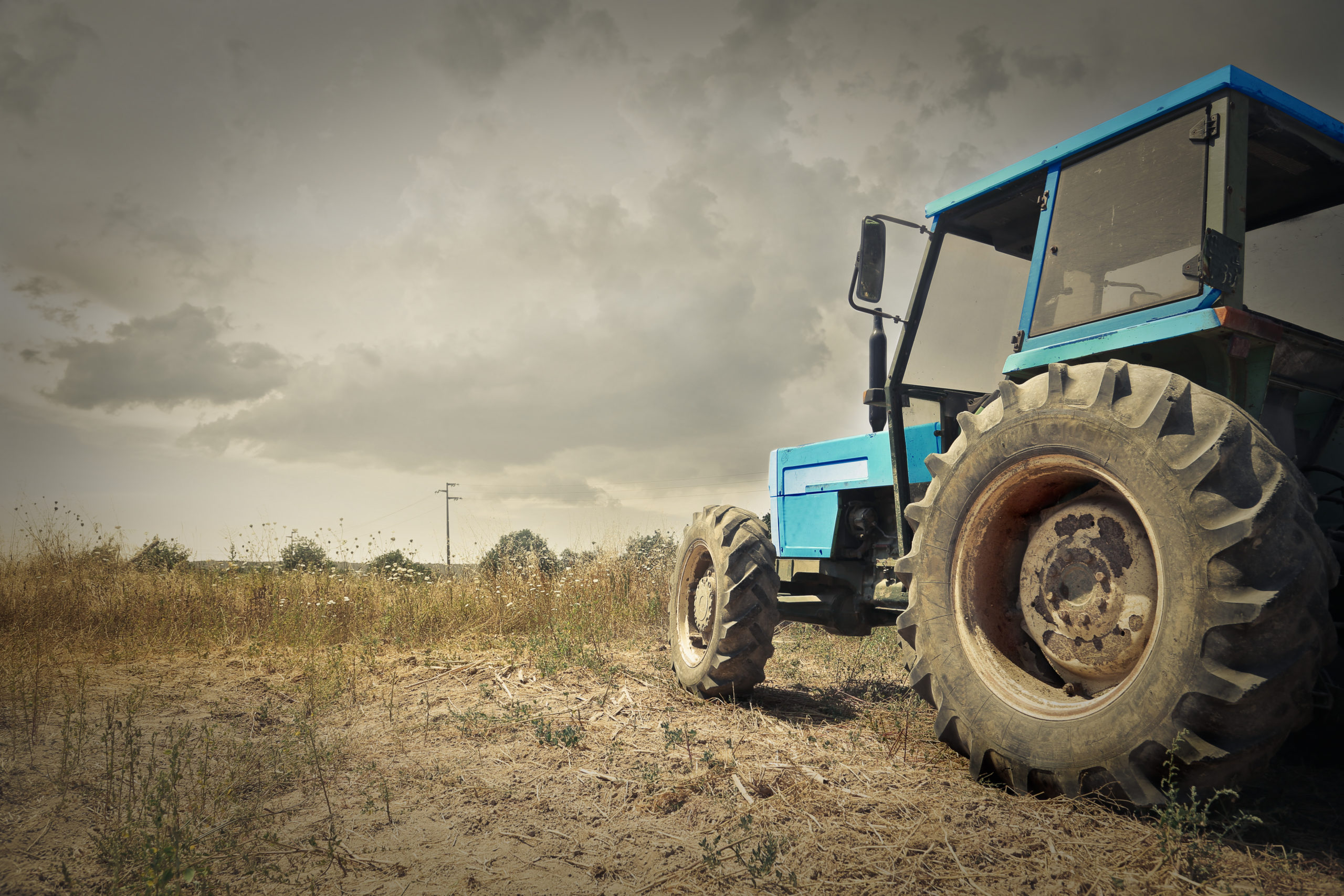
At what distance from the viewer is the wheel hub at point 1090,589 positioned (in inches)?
102

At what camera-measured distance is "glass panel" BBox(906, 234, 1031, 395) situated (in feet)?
14.5

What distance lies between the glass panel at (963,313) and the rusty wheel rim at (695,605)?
1.87 metres

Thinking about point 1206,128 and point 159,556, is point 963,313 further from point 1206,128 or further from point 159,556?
point 159,556

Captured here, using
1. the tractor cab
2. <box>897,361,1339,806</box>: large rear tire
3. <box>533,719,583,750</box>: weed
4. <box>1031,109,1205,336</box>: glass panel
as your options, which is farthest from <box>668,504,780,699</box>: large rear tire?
<box>1031,109,1205,336</box>: glass panel

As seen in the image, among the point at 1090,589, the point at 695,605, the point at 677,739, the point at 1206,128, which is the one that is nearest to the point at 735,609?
the point at 677,739

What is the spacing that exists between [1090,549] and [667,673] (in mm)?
4024

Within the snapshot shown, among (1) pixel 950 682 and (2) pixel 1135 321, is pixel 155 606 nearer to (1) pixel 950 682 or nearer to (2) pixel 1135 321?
(1) pixel 950 682

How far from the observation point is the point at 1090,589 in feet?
9.00

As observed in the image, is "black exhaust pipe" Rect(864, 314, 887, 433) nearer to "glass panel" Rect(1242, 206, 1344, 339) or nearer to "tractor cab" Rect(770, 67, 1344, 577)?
"tractor cab" Rect(770, 67, 1344, 577)

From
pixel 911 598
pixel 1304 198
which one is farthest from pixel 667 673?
pixel 1304 198

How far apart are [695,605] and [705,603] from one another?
0.28m

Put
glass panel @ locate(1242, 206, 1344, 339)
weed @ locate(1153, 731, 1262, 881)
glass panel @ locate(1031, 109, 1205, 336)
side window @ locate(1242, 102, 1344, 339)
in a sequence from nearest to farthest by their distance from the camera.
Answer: weed @ locate(1153, 731, 1262, 881) < glass panel @ locate(1031, 109, 1205, 336) < side window @ locate(1242, 102, 1344, 339) < glass panel @ locate(1242, 206, 1344, 339)

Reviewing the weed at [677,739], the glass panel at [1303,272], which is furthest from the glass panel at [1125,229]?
the weed at [677,739]

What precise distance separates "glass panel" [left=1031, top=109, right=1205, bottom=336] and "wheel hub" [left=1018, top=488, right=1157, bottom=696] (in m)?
0.97
